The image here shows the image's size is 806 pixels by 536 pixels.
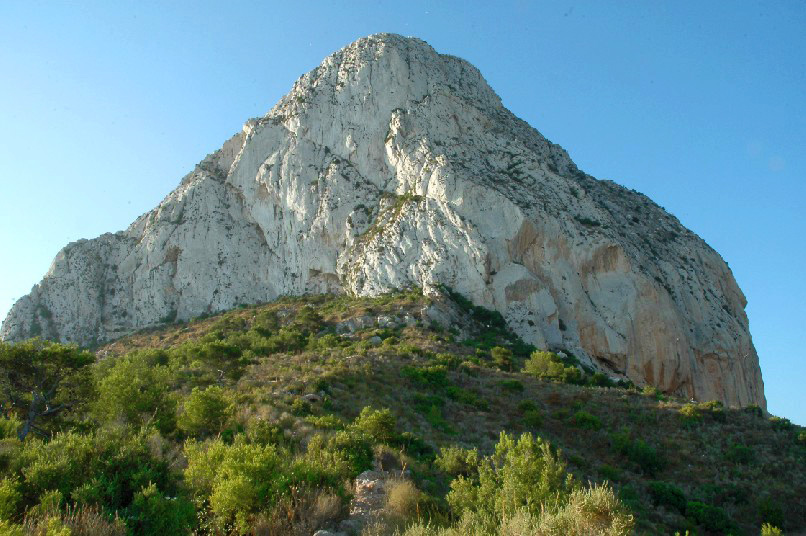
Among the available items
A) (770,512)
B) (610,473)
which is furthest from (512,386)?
(770,512)

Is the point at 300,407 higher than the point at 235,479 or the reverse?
higher

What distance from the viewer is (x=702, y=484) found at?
63.3ft

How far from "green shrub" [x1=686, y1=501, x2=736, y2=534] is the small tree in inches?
717

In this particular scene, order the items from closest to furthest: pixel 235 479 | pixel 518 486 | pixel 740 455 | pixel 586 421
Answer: pixel 235 479, pixel 518 486, pixel 740 455, pixel 586 421

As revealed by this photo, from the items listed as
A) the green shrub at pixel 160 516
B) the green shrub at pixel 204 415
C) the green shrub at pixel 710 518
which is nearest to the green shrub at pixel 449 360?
the green shrub at pixel 710 518

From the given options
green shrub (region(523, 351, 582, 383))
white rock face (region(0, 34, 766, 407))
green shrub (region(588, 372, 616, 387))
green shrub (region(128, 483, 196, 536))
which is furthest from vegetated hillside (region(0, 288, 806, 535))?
white rock face (region(0, 34, 766, 407))

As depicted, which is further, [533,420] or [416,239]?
[416,239]

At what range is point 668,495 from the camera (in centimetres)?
1759

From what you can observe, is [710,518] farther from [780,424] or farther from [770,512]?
[780,424]

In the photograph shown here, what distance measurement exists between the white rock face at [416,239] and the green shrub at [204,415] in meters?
25.7

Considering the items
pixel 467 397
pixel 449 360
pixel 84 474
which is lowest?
pixel 84 474

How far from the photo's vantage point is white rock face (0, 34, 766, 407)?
1683 inches

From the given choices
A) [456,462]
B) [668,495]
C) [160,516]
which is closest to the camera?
[160,516]

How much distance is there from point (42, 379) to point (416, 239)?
2850 cm
